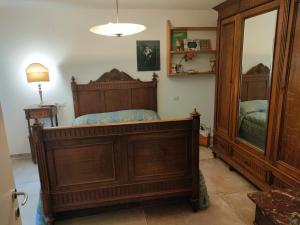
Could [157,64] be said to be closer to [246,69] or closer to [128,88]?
[128,88]

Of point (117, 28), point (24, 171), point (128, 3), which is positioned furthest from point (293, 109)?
point (24, 171)

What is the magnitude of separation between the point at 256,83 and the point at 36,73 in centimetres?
311

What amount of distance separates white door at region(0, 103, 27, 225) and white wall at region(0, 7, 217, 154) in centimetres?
297

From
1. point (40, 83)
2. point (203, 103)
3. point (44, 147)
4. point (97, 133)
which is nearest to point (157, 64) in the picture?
point (203, 103)

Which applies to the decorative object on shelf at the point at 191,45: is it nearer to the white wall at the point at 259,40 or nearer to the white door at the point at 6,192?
the white wall at the point at 259,40

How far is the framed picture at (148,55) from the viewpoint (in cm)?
397

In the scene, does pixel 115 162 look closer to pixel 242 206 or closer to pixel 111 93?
pixel 242 206

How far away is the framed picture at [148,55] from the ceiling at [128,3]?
589mm

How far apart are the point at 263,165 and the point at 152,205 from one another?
1.32m

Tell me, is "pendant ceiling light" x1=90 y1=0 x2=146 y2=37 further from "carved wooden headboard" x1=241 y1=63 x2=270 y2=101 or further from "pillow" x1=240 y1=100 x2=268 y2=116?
"pillow" x1=240 y1=100 x2=268 y2=116

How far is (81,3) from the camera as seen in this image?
11.1 ft

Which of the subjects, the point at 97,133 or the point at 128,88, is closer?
the point at 97,133

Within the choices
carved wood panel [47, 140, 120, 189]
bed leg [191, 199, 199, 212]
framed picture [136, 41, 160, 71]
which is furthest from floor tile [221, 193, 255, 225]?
framed picture [136, 41, 160, 71]

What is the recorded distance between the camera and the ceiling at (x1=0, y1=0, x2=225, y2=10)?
324 cm
